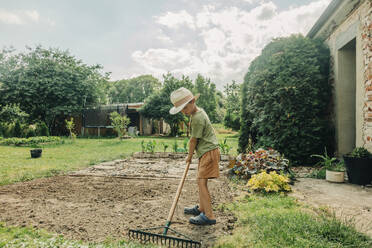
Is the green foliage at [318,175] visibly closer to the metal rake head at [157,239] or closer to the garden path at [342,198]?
the garden path at [342,198]

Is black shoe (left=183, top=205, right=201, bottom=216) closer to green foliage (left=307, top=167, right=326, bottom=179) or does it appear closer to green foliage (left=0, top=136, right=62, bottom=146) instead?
green foliage (left=307, top=167, right=326, bottom=179)

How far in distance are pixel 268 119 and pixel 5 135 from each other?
51.5 ft

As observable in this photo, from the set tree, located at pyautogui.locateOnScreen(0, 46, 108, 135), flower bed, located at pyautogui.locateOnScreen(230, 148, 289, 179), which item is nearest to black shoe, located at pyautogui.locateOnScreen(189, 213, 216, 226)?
flower bed, located at pyautogui.locateOnScreen(230, 148, 289, 179)

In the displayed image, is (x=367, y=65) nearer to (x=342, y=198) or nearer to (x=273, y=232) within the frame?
(x=342, y=198)

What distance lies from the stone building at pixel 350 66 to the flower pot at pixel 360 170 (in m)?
0.58

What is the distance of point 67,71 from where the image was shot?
18.0 meters

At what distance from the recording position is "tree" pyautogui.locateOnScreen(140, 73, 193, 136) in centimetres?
1838

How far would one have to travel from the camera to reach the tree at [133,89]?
52253 millimetres

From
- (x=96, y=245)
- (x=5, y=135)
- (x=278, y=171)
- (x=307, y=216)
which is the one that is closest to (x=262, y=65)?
(x=278, y=171)

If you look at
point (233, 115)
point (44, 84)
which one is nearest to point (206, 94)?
point (233, 115)

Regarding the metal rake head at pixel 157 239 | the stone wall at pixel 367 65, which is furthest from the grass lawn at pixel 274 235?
the stone wall at pixel 367 65

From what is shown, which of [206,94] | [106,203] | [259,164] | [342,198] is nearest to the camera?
[342,198]

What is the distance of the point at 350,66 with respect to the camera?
Result: 5895mm

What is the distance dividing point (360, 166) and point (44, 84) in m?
19.5
